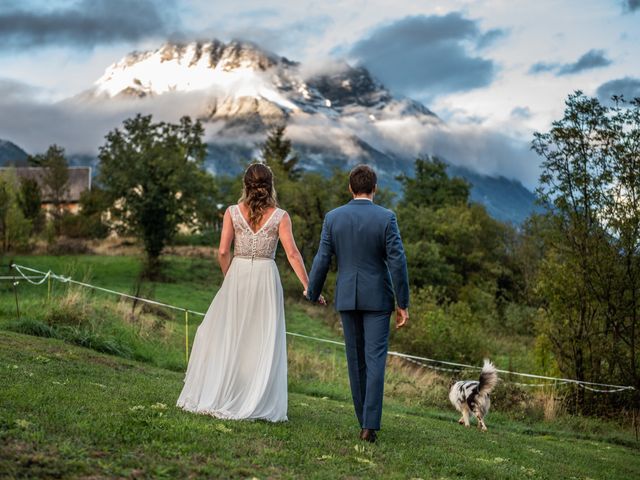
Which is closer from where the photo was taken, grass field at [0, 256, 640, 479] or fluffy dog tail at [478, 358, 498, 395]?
grass field at [0, 256, 640, 479]

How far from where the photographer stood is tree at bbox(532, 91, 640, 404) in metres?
19.4

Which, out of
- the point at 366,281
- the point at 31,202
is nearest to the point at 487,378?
the point at 366,281

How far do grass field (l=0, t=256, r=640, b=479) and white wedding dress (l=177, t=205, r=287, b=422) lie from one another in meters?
→ 0.38

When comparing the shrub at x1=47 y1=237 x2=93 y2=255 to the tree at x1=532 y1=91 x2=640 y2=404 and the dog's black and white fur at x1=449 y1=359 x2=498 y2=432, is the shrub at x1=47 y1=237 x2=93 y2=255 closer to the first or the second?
the tree at x1=532 y1=91 x2=640 y2=404

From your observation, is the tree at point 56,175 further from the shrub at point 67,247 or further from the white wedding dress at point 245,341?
the white wedding dress at point 245,341

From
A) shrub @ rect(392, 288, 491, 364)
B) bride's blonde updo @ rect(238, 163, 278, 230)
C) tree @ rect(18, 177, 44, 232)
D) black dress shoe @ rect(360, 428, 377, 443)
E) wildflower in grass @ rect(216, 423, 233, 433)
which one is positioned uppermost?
tree @ rect(18, 177, 44, 232)

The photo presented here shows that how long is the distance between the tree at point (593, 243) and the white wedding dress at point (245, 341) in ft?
41.0

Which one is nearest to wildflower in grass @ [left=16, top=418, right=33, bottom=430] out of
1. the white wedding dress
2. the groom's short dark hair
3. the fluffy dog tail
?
the white wedding dress

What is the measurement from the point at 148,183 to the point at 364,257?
3736cm

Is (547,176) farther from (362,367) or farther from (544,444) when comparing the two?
(362,367)

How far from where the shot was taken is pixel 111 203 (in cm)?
4538

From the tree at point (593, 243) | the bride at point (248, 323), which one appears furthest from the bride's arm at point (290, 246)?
the tree at point (593, 243)

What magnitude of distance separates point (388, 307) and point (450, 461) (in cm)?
170

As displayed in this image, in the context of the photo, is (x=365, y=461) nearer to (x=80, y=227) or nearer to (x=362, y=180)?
(x=362, y=180)
